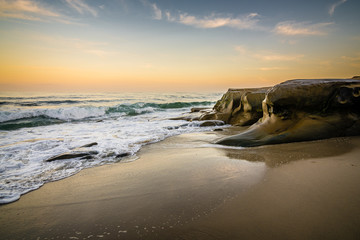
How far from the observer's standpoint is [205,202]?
1.88 m

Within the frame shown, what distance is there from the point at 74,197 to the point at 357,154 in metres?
3.86

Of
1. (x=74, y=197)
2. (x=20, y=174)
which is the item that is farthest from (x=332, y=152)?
(x=20, y=174)

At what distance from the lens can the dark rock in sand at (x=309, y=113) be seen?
3.98 metres

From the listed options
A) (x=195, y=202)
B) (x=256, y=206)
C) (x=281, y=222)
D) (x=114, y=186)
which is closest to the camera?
(x=281, y=222)

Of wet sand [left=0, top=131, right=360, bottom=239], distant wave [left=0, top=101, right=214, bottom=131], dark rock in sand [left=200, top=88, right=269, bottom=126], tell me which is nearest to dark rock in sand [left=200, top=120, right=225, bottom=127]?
dark rock in sand [left=200, top=88, right=269, bottom=126]

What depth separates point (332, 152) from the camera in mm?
3082

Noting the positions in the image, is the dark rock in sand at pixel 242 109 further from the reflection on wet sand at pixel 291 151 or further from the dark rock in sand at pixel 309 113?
the reflection on wet sand at pixel 291 151

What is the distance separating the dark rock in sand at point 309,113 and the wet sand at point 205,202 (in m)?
0.92

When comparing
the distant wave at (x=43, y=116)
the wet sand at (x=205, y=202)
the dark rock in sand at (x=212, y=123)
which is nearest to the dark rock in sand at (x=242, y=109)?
the dark rock in sand at (x=212, y=123)

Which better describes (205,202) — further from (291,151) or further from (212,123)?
(212,123)

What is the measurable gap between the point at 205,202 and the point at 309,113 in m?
3.57

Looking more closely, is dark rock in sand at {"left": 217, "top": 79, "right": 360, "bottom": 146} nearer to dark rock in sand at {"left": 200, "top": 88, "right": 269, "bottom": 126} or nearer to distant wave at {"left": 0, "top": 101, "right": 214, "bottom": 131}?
dark rock in sand at {"left": 200, "top": 88, "right": 269, "bottom": 126}

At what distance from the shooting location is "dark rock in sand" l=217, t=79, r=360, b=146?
3984mm

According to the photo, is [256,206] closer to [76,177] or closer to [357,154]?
[357,154]
